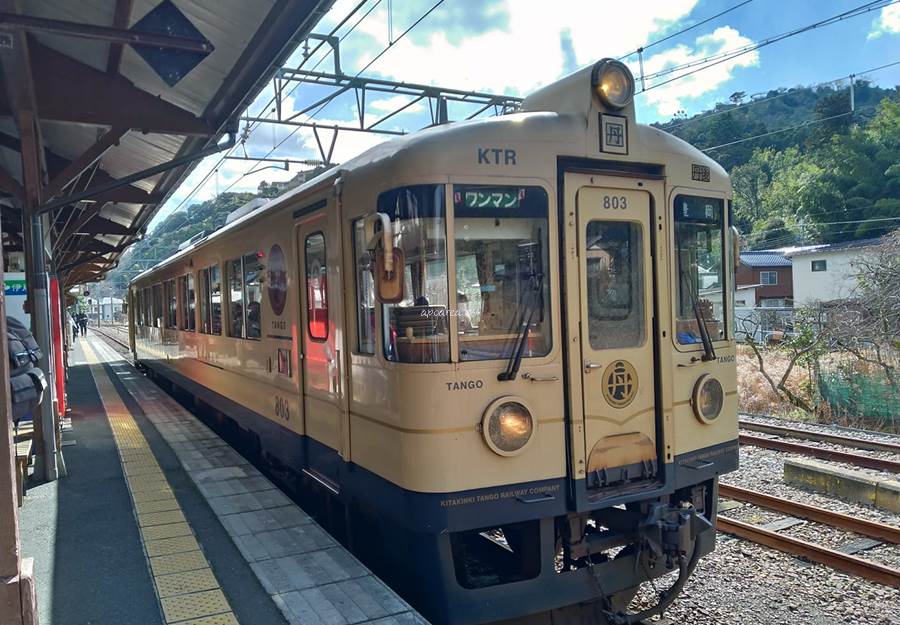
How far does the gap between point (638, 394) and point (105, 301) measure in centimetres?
10827

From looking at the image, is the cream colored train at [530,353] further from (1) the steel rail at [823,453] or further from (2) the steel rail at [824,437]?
(2) the steel rail at [824,437]

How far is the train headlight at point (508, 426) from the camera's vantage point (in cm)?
383

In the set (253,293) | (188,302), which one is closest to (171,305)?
(188,302)

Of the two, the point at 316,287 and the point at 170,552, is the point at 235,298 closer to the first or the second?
the point at 316,287

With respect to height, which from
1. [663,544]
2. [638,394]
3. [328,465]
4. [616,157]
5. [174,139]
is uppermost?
[174,139]

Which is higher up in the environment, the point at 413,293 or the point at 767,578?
the point at 413,293

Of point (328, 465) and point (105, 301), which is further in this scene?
point (105, 301)

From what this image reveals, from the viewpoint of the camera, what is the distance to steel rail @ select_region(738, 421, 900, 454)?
29.8 feet

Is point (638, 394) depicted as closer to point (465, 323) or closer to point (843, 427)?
point (465, 323)

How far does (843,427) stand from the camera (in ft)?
36.4

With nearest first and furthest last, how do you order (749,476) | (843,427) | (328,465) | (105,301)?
(328,465) < (749,476) < (843,427) < (105,301)

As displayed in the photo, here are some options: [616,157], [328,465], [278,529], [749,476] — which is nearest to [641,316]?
[616,157]

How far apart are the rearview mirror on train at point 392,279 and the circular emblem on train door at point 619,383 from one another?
1394 millimetres

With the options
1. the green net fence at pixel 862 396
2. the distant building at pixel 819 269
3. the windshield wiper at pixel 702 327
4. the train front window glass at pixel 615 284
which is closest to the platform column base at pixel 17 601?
the train front window glass at pixel 615 284
